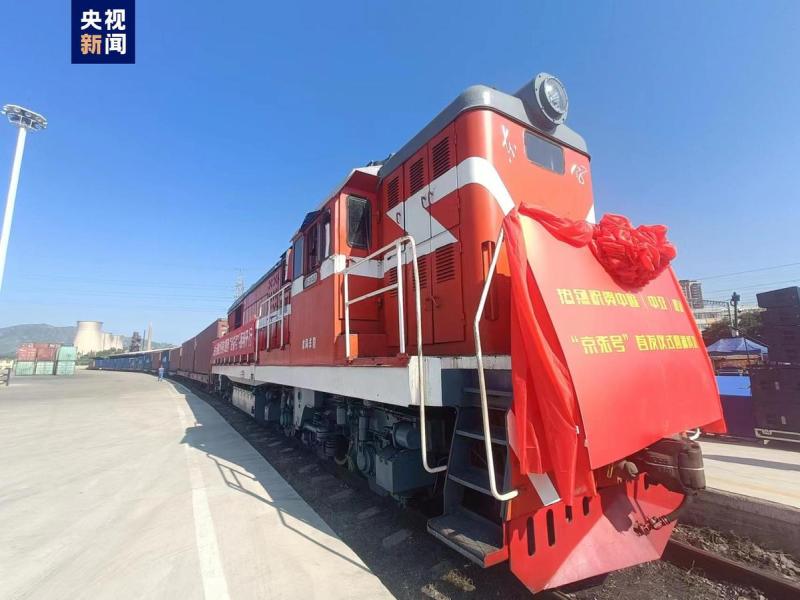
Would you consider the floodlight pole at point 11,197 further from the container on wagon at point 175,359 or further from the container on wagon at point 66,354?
the container on wagon at point 66,354

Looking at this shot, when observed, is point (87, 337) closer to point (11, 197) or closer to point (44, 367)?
point (44, 367)

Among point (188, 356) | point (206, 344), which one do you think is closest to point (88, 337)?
point (188, 356)

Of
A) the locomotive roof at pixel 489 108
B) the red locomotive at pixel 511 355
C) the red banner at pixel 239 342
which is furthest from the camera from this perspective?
the red banner at pixel 239 342

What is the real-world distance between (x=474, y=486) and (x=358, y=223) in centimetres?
338

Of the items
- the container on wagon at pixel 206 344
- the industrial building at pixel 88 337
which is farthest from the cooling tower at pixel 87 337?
the container on wagon at pixel 206 344

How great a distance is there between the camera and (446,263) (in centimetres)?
366

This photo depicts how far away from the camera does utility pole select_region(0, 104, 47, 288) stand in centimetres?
3055

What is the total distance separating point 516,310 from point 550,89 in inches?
104

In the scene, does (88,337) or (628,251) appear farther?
(88,337)

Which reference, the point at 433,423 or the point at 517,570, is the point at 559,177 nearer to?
the point at 433,423

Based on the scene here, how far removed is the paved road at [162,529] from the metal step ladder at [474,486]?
841 mm

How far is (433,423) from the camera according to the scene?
140 inches

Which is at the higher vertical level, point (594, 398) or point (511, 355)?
point (511, 355)

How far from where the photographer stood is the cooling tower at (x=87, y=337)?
12012cm
